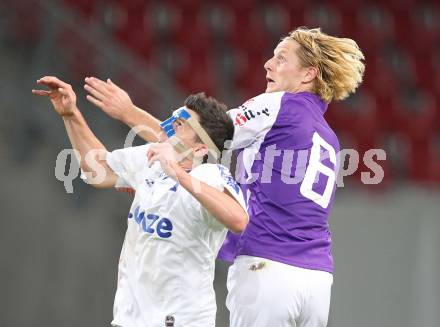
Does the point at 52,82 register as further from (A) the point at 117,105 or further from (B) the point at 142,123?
(B) the point at 142,123

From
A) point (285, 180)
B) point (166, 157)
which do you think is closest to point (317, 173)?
point (285, 180)

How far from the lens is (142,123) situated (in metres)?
3.57

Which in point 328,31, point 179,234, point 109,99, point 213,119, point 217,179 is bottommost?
point 179,234

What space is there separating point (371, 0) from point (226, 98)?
6.82 feet

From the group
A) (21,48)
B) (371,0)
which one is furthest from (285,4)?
(21,48)

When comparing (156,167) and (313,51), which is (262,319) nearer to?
(156,167)

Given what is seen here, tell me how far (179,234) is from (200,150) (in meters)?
0.31

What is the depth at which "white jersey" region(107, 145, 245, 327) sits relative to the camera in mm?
2982

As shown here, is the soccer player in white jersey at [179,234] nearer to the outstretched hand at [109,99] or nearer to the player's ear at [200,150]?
the player's ear at [200,150]

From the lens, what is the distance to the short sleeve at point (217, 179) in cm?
294

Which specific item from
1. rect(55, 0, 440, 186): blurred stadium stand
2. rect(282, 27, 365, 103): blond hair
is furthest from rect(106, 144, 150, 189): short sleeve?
rect(55, 0, 440, 186): blurred stadium stand

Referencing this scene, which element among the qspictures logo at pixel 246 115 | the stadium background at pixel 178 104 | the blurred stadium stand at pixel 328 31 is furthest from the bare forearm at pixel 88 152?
the blurred stadium stand at pixel 328 31

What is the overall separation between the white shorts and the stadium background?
5.85ft

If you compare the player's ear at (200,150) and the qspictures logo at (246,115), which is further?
the qspictures logo at (246,115)
